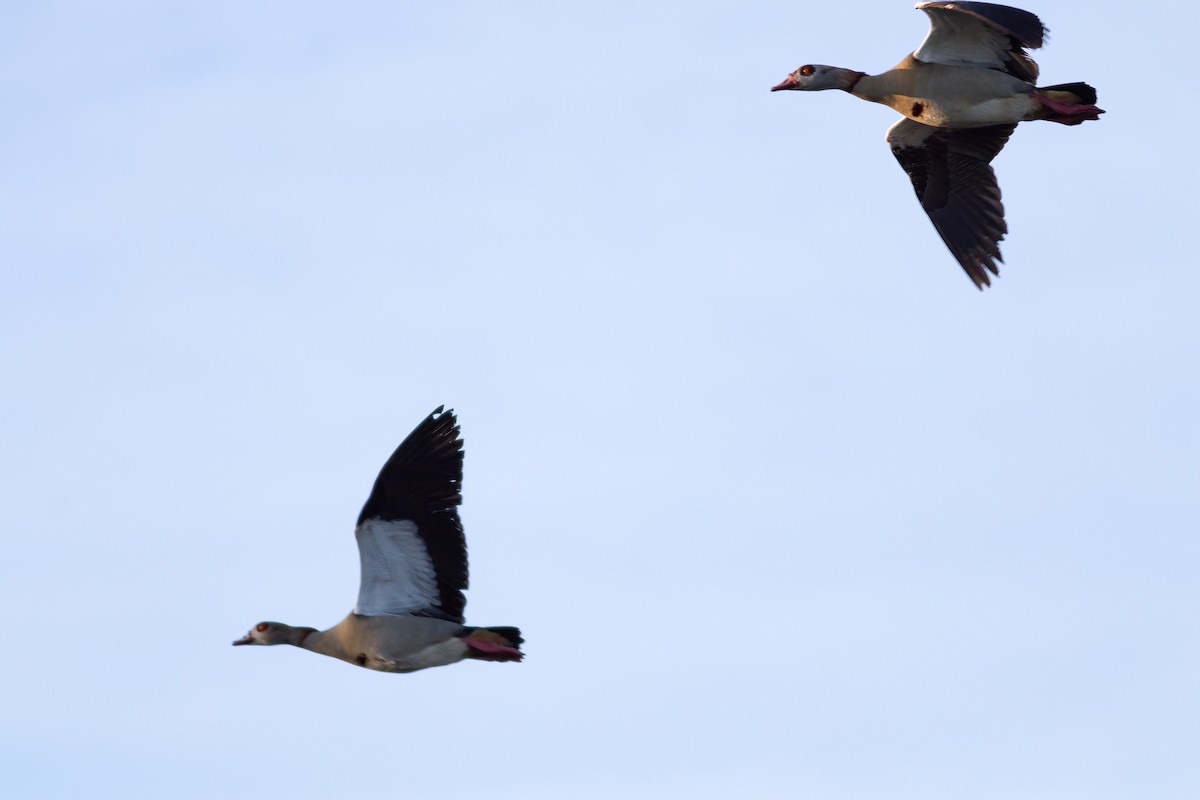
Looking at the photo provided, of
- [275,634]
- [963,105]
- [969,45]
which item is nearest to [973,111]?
[963,105]

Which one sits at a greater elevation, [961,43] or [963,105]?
[961,43]

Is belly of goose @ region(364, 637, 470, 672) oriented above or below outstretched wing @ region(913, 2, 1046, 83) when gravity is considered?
below

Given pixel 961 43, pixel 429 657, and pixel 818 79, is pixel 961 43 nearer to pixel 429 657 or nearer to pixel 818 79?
pixel 818 79

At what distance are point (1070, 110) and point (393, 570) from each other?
7088mm

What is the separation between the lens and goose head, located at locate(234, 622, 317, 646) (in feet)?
55.5

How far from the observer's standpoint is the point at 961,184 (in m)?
19.1

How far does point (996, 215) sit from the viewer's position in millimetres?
18828

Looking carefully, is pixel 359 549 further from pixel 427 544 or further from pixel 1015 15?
pixel 1015 15

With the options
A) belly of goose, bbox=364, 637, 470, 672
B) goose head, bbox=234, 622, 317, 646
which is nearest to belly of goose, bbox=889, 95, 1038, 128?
belly of goose, bbox=364, 637, 470, 672

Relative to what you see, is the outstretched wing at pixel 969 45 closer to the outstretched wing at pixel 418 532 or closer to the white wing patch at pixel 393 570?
the outstretched wing at pixel 418 532

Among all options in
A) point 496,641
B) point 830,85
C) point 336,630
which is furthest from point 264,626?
point 830,85

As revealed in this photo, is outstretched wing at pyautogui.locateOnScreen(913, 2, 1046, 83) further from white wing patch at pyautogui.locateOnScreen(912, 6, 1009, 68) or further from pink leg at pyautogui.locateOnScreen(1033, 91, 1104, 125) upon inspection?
pink leg at pyautogui.locateOnScreen(1033, 91, 1104, 125)

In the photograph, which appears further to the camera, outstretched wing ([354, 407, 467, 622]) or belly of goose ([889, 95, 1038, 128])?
belly of goose ([889, 95, 1038, 128])

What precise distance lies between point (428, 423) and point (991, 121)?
5.91 m
